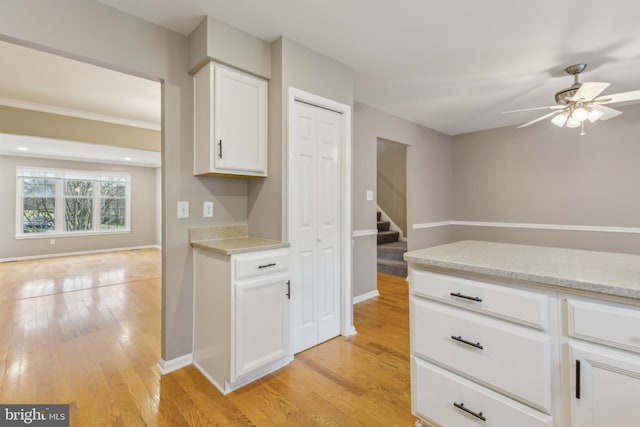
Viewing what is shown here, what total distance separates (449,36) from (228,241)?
230cm

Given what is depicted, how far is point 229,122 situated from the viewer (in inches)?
84.3

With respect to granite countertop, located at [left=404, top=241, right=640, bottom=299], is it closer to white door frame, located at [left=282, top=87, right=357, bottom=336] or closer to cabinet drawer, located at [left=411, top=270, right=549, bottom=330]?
cabinet drawer, located at [left=411, top=270, right=549, bottom=330]

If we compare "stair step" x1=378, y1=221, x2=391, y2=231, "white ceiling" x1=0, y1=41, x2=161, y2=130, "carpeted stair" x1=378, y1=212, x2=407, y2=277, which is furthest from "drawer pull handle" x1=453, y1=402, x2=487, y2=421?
"stair step" x1=378, y1=221, x2=391, y2=231

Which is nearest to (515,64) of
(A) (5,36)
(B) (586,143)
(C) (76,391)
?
(B) (586,143)

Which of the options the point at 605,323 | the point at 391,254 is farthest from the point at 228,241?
Result: the point at 391,254

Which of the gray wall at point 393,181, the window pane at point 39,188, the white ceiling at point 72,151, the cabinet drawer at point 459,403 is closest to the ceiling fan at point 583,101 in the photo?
the cabinet drawer at point 459,403

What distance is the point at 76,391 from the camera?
1.86 metres

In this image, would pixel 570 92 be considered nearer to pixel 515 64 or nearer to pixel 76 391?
pixel 515 64

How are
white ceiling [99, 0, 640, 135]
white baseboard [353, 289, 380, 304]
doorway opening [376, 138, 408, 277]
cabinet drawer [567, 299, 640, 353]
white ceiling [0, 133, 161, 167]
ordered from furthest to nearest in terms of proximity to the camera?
doorway opening [376, 138, 408, 277], white ceiling [0, 133, 161, 167], white baseboard [353, 289, 380, 304], white ceiling [99, 0, 640, 135], cabinet drawer [567, 299, 640, 353]

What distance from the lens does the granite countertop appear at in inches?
39.3

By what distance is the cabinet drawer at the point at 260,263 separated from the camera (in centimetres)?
189

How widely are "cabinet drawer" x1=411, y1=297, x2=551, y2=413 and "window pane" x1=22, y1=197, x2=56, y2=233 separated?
28.6ft

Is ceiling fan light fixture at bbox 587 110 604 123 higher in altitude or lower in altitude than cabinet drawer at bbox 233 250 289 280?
higher

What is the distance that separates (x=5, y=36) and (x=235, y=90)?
4.03 feet
